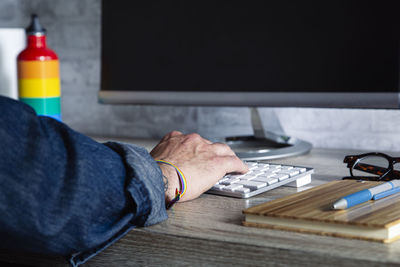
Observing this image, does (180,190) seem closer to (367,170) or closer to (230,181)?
(230,181)

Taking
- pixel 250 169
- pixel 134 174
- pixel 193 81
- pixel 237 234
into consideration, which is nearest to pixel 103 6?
pixel 193 81

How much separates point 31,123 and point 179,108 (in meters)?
0.93

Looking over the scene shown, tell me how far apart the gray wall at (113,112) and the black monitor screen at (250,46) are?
0.18 metres

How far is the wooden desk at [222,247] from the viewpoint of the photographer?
495 mm

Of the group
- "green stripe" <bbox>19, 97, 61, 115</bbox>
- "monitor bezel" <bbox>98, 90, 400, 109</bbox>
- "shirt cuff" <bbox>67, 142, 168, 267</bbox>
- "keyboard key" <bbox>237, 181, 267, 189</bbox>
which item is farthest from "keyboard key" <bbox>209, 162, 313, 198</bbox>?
"green stripe" <bbox>19, 97, 61, 115</bbox>

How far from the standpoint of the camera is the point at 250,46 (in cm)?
110

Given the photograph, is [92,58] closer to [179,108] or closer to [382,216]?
[179,108]

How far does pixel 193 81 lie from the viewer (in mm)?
1177

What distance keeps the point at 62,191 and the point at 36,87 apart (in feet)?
2.67

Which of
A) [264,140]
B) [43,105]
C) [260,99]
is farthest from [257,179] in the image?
[43,105]

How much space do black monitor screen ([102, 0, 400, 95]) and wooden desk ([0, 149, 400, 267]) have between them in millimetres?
420

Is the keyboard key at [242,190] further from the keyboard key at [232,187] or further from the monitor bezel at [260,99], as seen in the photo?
the monitor bezel at [260,99]

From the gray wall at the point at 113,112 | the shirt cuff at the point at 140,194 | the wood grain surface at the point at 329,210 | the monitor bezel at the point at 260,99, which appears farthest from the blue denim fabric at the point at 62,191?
the gray wall at the point at 113,112

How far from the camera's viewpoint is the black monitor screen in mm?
958
